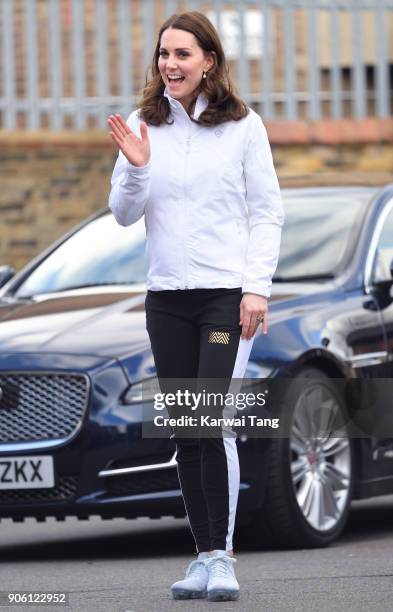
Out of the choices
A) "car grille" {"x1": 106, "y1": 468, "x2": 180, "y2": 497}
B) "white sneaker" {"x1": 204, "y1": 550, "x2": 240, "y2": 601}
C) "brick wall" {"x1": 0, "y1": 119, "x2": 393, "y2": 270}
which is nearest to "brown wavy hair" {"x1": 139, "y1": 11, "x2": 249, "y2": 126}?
"white sneaker" {"x1": 204, "y1": 550, "x2": 240, "y2": 601}

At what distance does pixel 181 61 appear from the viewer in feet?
20.0

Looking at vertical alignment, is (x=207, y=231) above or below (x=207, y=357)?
above

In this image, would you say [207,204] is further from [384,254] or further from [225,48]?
[225,48]

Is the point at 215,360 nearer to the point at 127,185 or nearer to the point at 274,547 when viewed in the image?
the point at 127,185

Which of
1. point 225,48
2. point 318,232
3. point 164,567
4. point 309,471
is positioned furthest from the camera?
point 225,48

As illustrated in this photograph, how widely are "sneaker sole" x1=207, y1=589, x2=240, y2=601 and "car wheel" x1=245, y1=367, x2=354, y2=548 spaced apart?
1.64m

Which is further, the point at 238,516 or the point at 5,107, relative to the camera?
the point at 5,107

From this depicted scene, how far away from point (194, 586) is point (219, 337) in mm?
830

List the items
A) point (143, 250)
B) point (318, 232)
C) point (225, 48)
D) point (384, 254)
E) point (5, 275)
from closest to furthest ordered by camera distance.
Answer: point (384, 254), point (318, 232), point (143, 250), point (5, 275), point (225, 48)

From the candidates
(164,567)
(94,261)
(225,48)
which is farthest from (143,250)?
(225,48)

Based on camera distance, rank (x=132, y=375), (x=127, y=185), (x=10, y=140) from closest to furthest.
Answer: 1. (x=127, y=185)
2. (x=132, y=375)
3. (x=10, y=140)

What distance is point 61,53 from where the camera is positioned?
1602cm

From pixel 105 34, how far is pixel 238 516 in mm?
9138

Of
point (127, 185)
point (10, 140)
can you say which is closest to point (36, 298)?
point (127, 185)
